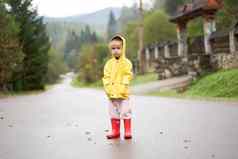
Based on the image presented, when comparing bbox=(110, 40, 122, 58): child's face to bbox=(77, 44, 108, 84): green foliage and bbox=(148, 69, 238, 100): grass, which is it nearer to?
bbox=(148, 69, 238, 100): grass

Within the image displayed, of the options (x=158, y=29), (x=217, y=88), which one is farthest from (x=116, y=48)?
(x=158, y=29)

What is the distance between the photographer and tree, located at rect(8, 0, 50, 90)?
43.5m


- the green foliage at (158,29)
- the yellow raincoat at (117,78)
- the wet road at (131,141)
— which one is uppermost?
the green foliage at (158,29)

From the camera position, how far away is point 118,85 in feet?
24.6

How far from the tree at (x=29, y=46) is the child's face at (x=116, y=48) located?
118ft

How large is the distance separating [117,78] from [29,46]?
37.3 meters

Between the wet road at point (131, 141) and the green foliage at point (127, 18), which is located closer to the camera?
the wet road at point (131, 141)

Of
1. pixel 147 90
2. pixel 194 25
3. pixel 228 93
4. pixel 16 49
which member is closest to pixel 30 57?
pixel 16 49

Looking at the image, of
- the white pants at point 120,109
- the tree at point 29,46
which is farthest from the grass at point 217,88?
the tree at point 29,46

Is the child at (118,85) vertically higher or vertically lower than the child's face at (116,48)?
lower

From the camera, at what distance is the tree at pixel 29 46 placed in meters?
43.5

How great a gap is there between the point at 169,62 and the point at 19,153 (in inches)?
1090

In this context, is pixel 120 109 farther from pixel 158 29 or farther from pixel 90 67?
pixel 90 67

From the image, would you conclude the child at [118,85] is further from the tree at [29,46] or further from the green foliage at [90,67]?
the green foliage at [90,67]
